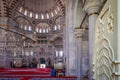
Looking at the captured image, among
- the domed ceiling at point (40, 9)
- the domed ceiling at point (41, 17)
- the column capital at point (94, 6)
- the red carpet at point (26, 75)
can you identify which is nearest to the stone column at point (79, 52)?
the red carpet at point (26, 75)

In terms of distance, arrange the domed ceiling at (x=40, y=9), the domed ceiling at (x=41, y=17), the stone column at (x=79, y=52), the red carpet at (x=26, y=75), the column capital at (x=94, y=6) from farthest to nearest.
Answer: the domed ceiling at (x=40, y=9), the domed ceiling at (x=41, y=17), the stone column at (x=79, y=52), the red carpet at (x=26, y=75), the column capital at (x=94, y=6)

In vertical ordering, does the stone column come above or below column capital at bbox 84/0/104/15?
below

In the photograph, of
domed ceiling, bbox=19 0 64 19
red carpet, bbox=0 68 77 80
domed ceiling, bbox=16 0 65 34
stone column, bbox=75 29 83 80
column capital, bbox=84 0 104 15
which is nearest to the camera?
column capital, bbox=84 0 104 15

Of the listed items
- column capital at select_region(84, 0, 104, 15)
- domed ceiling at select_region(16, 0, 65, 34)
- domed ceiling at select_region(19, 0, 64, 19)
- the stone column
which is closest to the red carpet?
the stone column

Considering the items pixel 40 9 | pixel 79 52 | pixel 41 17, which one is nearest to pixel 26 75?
pixel 79 52

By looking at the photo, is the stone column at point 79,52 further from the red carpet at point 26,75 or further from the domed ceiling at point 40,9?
the domed ceiling at point 40,9

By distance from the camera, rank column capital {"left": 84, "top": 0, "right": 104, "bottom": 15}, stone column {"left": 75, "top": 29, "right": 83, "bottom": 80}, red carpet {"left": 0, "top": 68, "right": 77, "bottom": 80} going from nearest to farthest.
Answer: column capital {"left": 84, "top": 0, "right": 104, "bottom": 15} < red carpet {"left": 0, "top": 68, "right": 77, "bottom": 80} < stone column {"left": 75, "top": 29, "right": 83, "bottom": 80}

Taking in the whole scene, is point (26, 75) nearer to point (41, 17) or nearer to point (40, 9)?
point (41, 17)

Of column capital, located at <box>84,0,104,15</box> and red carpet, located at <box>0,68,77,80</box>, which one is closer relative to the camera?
column capital, located at <box>84,0,104,15</box>

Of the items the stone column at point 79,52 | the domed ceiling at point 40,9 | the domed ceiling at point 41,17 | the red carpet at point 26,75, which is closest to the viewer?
the red carpet at point 26,75

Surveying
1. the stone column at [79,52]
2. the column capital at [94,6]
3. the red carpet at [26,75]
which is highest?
the column capital at [94,6]

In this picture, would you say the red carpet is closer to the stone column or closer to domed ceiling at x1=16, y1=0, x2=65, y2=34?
the stone column

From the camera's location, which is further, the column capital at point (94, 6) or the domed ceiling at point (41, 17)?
the domed ceiling at point (41, 17)

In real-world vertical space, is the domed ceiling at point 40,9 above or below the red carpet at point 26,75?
above
